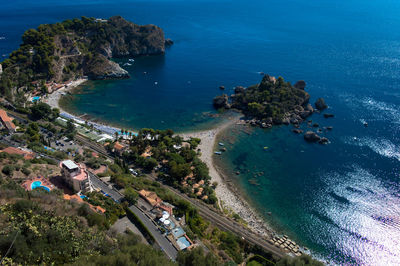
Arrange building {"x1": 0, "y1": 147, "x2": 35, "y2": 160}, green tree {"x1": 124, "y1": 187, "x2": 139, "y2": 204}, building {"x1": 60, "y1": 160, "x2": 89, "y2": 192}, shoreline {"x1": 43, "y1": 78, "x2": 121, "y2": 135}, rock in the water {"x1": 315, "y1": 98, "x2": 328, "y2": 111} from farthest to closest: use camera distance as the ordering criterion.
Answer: rock in the water {"x1": 315, "y1": 98, "x2": 328, "y2": 111} < shoreline {"x1": 43, "y1": 78, "x2": 121, "y2": 135} < building {"x1": 0, "y1": 147, "x2": 35, "y2": 160} < green tree {"x1": 124, "y1": 187, "x2": 139, "y2": 204} < building {"x1": 60, "y1": 160, "x2": 89, "y2": 192}

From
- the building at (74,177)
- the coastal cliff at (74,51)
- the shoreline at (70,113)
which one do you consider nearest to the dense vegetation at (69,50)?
the coastal cliff at (74,51)

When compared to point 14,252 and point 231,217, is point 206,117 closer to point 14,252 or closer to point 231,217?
point 231,217

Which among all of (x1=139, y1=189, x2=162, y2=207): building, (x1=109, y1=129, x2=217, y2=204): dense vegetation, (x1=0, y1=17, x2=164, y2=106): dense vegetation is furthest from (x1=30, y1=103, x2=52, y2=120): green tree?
(x1=139, y1=189, x2=162, y2=207): building

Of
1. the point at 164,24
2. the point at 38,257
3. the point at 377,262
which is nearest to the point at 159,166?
the point at 38,257

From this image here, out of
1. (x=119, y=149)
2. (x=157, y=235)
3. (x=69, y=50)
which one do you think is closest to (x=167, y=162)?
(x=119, y=149)

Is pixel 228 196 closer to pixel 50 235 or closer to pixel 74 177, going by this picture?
pixel 74 177

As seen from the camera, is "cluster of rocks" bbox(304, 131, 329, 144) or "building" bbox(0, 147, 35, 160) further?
"cluster of rocks" bbox(304, 131, 329, 144)

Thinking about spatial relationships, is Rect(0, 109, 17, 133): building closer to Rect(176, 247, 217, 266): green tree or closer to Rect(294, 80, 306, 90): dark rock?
Rect(176, 247, 217, 266): green tree
